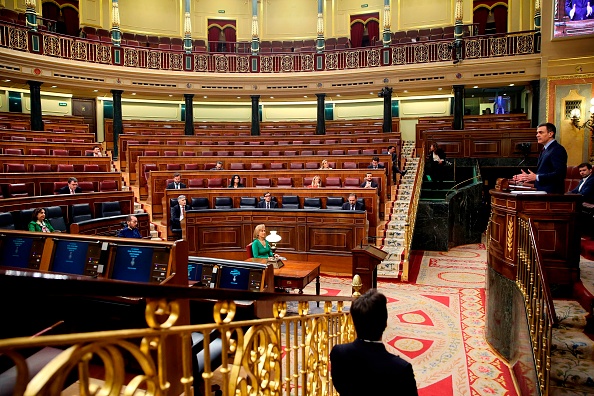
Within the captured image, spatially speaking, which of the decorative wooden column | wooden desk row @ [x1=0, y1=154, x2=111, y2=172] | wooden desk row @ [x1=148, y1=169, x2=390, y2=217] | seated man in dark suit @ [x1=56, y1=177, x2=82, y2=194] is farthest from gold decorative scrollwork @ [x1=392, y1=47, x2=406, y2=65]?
the decorative wooden column

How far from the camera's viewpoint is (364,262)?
5539 mm

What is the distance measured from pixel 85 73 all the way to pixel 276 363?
1400cm

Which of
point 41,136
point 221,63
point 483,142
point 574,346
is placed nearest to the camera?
point 574,346

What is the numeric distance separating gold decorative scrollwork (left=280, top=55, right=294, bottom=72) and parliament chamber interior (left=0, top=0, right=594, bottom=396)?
2.7 inches

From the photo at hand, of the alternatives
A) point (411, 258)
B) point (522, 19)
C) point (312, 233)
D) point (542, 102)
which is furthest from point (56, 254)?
point (522, 19)

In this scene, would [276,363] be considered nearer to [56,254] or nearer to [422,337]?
[56,254]

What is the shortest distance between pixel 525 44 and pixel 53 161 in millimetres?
13171

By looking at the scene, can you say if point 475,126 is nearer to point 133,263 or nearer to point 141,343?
point 133,263

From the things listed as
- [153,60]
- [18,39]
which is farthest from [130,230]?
[153,60]

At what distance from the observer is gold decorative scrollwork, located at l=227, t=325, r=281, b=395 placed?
1246mm

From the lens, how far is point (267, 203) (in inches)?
323

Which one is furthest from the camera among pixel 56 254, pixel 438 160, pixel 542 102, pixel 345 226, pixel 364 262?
pixel 542 102

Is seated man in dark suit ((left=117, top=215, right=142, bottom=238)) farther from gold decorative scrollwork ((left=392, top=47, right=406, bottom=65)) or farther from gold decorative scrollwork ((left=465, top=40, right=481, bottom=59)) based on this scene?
gold decorative scrollwork ((left=465, top=40, right=481, bottom=59))

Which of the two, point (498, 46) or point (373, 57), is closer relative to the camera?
point (498, 46)
